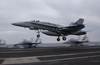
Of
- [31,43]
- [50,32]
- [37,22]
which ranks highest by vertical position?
[37,22]

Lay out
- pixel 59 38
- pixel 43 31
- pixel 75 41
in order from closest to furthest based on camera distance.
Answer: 1. pixel 43 31
2. pixel 59 38
3. pixel 75 41

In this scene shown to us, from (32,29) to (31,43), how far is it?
3645 cm

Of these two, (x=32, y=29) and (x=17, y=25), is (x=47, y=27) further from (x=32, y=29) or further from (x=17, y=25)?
(x=17, y=25)

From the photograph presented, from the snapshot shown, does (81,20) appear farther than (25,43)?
No

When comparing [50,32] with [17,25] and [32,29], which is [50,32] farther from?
[17,25]

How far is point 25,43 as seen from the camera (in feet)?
202

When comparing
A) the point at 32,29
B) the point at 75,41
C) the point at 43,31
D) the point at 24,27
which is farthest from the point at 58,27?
the point at 75,41

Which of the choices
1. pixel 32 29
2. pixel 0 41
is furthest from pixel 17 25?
pixel 0 41

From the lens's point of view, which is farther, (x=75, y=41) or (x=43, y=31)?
(x=75, y=41)

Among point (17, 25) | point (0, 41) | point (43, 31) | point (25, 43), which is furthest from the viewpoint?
point (0, 41)

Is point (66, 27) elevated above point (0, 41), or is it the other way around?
point (66, 27)

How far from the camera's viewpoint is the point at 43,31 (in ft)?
105

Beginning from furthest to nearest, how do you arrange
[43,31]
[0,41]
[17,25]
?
1. [0,41]
2. [43,31]
3. [17,25]

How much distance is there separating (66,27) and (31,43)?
3978 centimetres
